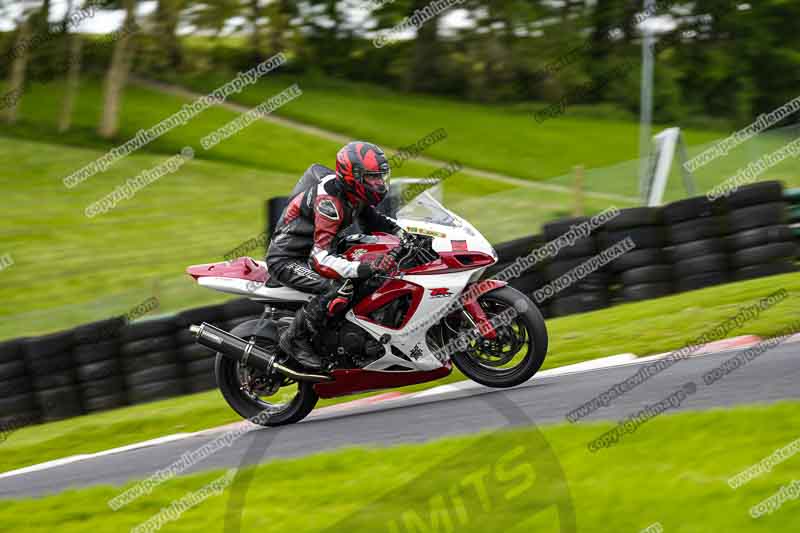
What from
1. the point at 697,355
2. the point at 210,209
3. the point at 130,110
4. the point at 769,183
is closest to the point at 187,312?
the point at 697,355

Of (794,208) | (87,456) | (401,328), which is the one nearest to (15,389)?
(87,456)

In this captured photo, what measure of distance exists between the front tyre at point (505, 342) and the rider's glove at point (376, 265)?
0.61 metres

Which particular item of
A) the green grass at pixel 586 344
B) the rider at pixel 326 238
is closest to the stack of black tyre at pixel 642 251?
the green grass at pixel 586 344

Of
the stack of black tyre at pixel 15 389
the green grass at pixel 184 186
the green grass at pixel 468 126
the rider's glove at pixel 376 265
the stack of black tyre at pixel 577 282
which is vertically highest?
the rider's glove at pixel 376 265

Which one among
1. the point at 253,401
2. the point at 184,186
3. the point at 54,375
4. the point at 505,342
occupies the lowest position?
the point at 184,186

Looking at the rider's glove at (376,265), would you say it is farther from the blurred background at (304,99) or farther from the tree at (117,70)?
the tree at (117,70)

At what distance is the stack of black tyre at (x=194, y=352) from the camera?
10.5 m

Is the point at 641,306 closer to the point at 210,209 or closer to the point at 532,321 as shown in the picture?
the point at 532,321

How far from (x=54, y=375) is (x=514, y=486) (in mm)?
7093

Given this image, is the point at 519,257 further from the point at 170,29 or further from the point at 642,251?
the point at 170,29

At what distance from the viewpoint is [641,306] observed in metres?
9.93

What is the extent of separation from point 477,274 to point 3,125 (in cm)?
2806

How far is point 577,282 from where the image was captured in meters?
10.7

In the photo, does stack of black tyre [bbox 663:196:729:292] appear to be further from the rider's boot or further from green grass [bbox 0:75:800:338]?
the rider's boot
